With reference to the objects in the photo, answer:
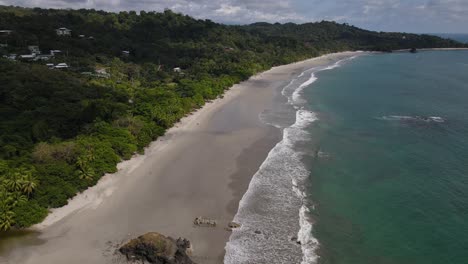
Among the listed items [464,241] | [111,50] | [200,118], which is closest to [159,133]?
[200,118]

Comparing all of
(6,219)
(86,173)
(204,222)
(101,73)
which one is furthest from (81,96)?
(204,222)

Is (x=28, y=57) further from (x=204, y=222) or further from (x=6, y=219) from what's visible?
(x=204, y=222)

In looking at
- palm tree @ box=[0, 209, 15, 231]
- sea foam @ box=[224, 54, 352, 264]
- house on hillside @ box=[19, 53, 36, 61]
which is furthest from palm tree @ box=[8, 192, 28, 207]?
house on hillside @ box=[19, 53, 36, 61]

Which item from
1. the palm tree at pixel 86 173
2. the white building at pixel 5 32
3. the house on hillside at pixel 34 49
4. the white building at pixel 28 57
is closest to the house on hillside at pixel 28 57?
the white building at pixel 28 57

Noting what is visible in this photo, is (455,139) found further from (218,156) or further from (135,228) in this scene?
(135,228)

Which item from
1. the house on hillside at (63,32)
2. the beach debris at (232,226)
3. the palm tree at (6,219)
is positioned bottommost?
the beach debris at (232,226)

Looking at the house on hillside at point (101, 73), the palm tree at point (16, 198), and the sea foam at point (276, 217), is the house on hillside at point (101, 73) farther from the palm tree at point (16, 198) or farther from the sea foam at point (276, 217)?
the palm tree at point (16, 198)
